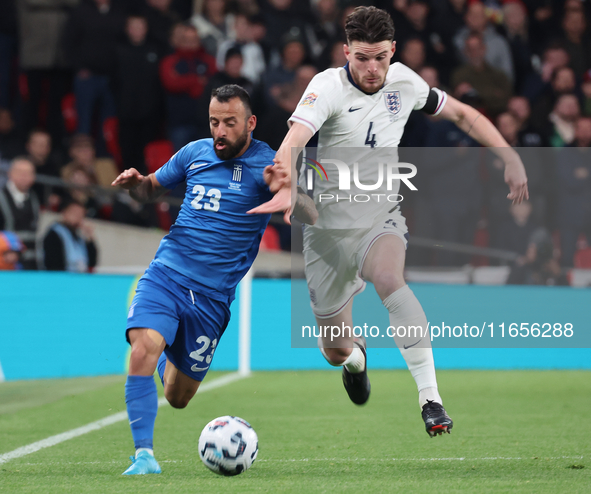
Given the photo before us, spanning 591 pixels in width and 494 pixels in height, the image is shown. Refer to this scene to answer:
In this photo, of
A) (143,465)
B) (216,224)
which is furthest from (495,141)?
(143,465)

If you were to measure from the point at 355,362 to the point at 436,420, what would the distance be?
6.86 ft

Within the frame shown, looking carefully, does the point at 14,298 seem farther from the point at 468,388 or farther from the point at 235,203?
the point at 235,203

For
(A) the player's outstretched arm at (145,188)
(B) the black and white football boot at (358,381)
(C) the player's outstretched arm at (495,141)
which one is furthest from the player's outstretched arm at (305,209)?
(B) the black and white football boot at (358,381)

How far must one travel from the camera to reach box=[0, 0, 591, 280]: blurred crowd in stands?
1156 cm

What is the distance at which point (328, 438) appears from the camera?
258 inches

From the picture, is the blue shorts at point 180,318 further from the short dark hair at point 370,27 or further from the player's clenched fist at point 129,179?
the short dark hair at point 370,27

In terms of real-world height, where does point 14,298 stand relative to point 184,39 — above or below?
below

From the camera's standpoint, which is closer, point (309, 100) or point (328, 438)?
point (309, 100)

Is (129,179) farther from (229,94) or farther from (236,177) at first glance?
(229,94)

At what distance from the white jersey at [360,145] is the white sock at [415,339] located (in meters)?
0.69

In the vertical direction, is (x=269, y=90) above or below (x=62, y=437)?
above

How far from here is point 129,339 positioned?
5105 mm

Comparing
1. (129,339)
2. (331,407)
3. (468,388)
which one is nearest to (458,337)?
(468,388)

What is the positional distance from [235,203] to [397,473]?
1805 millimetres
